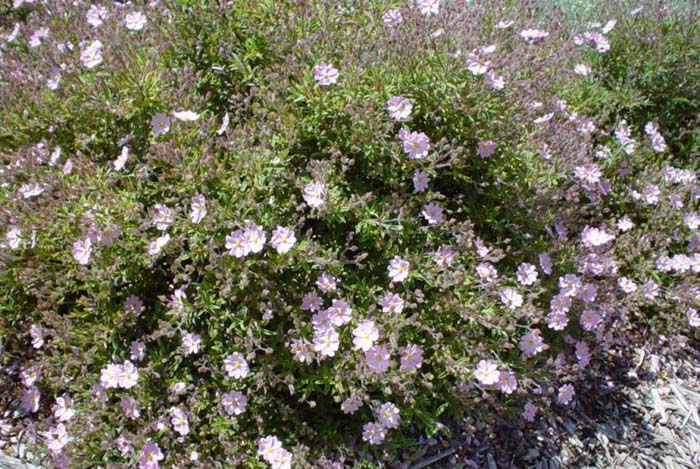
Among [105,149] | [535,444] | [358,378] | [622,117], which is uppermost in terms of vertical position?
[105,149]

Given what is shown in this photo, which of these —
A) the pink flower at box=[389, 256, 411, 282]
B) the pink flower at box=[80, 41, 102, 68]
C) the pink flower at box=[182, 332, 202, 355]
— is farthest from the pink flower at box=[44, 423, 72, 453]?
the pink flower at box=[80, 41, 102, 68]

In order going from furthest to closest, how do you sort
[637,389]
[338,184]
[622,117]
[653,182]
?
[622,117], [653,182], [637,389], [338,184]

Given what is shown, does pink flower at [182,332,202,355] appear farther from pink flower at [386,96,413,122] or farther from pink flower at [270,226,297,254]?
pink flower at [386,96,413,122]

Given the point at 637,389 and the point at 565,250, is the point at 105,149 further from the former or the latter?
the point at 637,389

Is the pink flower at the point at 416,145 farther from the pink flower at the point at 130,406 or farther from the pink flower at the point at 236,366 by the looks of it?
→ the pink flower at the point at 130,406

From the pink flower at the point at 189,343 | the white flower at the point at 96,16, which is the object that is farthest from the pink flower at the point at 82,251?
the white flower at the point at 96,16

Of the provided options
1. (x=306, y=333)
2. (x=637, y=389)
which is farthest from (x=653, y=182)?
(x=306, y=333)

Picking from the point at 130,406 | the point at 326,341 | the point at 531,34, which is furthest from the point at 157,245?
the point at 531,34
